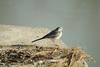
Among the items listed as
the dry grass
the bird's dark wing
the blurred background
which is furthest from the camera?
the blurred background

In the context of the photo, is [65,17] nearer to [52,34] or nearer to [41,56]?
[52,34]

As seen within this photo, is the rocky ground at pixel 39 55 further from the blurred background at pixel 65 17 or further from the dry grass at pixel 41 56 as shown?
the blurred background at pixel 65 17

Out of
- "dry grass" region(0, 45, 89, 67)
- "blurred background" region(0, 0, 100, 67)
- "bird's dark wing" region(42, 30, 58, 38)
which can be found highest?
"blurred background" region(0, 0, 100, 67)

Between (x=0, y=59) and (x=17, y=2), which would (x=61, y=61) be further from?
(x=17, y=2)

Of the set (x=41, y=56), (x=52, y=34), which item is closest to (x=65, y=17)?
(x=52, y=34)

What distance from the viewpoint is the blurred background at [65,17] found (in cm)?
335

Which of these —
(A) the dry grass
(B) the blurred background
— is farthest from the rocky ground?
(B) the blurred background

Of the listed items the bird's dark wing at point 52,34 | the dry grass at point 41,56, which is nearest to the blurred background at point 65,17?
the bird's dark wing at point 52,34

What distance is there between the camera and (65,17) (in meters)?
3.45

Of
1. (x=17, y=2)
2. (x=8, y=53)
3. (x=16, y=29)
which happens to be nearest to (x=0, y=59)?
(x=8, y=53)

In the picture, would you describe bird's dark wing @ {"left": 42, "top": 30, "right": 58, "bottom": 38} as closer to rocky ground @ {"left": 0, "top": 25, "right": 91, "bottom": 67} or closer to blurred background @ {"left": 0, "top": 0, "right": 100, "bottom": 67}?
rocky ground @ {"left": 0, "top": 25, "right": 91, "bottom": 67}

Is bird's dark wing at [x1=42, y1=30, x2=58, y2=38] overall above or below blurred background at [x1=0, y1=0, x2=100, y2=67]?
below

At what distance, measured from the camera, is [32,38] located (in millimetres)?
1897

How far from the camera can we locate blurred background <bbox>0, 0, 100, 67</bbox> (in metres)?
3.35
